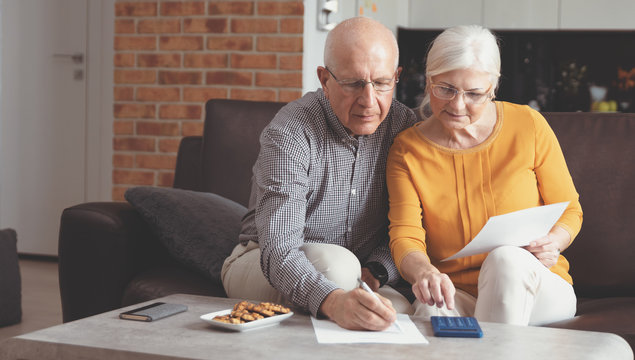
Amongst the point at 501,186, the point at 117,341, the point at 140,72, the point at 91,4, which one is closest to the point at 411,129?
the point at 501,186

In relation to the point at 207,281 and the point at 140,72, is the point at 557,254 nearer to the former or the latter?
the point at 207,281

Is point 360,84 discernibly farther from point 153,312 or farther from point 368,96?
point 153,312

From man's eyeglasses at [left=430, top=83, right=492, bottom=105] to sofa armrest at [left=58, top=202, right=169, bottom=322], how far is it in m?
0.95

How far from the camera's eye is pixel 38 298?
356cm

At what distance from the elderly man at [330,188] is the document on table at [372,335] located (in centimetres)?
8

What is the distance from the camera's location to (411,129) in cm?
199

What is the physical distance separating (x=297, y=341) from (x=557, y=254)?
0.81 m

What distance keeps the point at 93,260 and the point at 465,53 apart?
1135 millimetres

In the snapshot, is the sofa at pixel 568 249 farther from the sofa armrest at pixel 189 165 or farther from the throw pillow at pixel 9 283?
the throw pillow at pixel 9 283

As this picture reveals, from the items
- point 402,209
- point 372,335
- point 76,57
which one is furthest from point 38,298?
point 372,335

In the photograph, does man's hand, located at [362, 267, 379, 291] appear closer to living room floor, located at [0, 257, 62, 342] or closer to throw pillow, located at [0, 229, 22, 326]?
living room floor, located at [0, 257, 62, 342]

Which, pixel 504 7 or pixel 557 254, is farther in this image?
pixel 504 7

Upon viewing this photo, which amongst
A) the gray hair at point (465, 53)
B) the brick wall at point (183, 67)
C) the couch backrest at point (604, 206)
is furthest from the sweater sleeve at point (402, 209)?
the brick wall at point (183, 67)

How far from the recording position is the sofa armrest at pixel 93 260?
6.88ft
